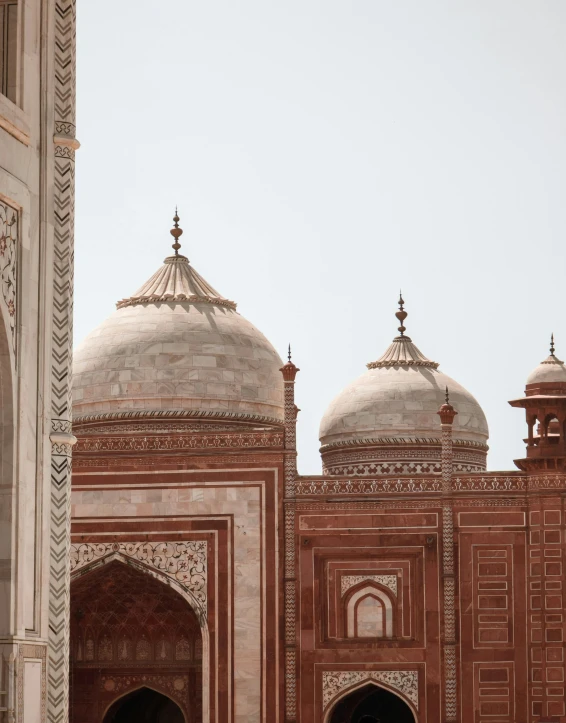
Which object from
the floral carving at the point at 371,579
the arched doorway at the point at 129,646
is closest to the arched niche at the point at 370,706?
the floral carving at the point at 371,579

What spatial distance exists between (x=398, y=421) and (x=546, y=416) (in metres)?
3.43

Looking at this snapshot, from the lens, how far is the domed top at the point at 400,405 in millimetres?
22734

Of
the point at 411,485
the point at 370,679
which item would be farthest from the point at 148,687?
the point at 411,485

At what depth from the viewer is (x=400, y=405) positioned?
2280 centimetres

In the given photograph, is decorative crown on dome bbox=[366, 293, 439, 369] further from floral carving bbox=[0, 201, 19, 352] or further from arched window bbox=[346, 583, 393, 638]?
floral carving bbox=[0, 201, 19, 352]

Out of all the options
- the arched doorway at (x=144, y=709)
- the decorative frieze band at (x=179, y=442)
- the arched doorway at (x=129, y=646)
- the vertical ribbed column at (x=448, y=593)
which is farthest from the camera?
the arched doorway at (x=144, y=709)

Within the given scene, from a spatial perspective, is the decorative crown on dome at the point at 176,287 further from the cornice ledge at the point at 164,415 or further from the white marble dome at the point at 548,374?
the white marble dome at the point at 548,374

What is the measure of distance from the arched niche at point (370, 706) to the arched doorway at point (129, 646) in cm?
166

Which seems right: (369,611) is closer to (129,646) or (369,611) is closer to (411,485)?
(411,485)

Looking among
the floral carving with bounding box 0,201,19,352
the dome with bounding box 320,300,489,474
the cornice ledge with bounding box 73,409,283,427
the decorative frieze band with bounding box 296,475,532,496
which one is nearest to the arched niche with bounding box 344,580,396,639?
the decorative frieze band with bounding box 296,475,532,496

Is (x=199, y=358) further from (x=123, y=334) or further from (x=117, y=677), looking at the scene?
(x=117, y=677)

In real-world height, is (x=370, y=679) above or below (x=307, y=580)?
below

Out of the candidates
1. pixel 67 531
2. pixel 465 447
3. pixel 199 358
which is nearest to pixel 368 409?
pixel 465 447

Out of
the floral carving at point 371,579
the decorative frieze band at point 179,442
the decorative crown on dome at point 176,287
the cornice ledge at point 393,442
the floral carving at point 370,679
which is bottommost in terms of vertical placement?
the floral carving at point 370,679
